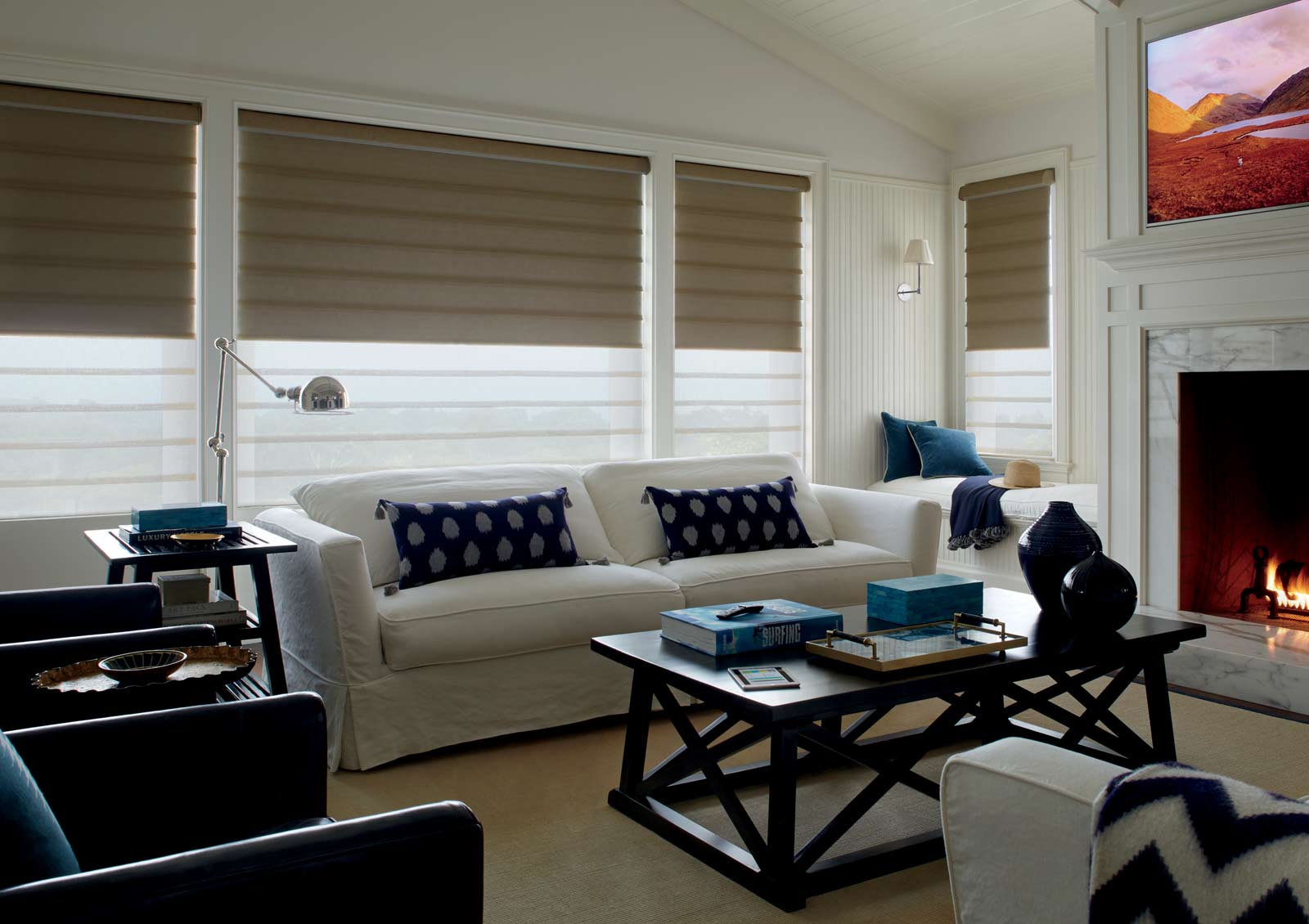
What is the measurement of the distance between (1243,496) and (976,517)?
1.27 metres

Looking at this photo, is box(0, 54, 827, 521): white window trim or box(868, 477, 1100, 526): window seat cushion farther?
box(868, 477, 1100, 526): window seat cushion

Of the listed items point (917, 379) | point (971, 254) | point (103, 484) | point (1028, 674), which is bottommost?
point (1028, 674)

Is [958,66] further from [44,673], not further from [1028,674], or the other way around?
[44,673]

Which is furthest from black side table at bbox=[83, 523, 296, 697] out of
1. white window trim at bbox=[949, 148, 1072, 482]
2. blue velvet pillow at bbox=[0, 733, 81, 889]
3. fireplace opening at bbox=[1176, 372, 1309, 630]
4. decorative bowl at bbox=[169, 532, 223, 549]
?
white window trim at bbox=[949, 148, 1072, 482]

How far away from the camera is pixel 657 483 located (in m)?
4.26

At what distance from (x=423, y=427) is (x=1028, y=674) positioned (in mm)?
2960

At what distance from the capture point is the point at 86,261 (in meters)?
4.03

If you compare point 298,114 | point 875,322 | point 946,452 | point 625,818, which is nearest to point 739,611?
point 625,818

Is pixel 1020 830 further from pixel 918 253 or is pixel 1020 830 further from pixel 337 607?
pixel 918 253

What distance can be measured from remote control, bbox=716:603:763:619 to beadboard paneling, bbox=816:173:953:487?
3.15m

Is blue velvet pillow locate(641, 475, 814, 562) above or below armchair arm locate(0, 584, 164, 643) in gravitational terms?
above

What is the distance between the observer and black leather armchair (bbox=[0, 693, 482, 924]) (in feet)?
3.83

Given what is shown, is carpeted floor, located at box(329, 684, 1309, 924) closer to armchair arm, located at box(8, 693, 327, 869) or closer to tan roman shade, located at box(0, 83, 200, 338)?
armchair arm, located at box(8, 693, 327, 869)

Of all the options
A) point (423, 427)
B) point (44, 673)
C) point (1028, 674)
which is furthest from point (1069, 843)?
point (423, 427)
